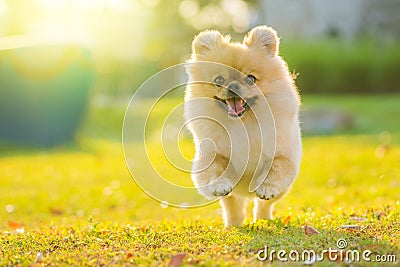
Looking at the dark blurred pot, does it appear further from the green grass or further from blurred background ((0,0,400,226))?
the green grass

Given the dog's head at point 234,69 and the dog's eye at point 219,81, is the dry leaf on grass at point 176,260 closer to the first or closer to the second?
the dog's head at point 234,69

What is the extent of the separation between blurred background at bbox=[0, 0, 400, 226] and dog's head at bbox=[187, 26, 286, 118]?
3.56m

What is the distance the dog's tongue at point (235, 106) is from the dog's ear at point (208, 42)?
53 cm

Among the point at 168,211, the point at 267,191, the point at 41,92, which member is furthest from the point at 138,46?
the point at 267,191

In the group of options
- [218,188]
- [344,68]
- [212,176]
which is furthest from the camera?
[344,68]

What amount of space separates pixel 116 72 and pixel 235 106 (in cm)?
2861

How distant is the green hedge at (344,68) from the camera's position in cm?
2498

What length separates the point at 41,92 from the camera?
17141mm

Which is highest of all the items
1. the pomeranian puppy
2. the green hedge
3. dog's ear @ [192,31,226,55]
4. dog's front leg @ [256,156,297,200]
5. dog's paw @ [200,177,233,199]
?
the green hedge

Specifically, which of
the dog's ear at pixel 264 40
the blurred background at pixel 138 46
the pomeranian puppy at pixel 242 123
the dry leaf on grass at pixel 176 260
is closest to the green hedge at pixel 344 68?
the blurred background at pixel 138 46

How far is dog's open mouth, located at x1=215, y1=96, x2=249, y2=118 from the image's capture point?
503 centimetres

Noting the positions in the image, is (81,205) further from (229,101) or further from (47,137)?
(47,137)

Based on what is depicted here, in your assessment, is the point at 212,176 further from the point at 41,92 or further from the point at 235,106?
the point at 41,92

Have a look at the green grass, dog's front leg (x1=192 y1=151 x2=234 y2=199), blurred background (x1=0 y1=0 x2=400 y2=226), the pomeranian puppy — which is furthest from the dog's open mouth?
blurred background (x1=0 y1=0 x2=400 y2=226)
